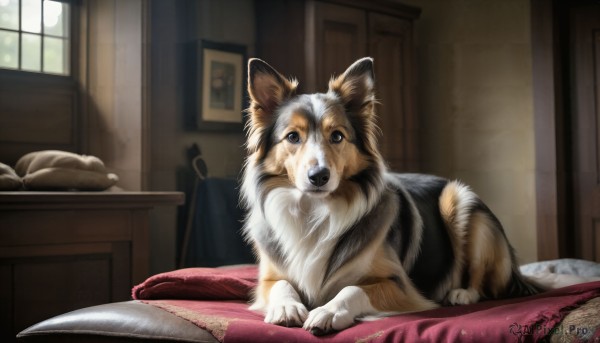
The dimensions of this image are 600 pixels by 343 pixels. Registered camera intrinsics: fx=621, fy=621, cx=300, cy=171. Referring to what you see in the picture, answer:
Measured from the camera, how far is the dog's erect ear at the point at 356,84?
6.87 ft

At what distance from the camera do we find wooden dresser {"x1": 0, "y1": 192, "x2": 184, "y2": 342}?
2551 millimetres

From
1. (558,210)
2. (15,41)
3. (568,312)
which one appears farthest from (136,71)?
(558,210)

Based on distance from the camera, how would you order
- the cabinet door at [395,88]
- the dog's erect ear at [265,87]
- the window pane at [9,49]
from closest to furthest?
the dog's erect ear at [265,87] < the window pane at [9,49] < the cabinet door at [395,88]

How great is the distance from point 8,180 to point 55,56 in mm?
1008

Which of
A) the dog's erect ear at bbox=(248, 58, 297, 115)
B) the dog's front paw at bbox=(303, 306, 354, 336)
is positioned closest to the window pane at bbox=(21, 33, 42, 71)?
the dog's erect ear at bbox=(248, 58, 297, 115)

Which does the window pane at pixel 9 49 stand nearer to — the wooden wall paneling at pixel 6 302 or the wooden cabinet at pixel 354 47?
the wooden wall paneling at pixel 6 302

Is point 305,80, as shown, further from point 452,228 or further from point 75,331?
point 75,331

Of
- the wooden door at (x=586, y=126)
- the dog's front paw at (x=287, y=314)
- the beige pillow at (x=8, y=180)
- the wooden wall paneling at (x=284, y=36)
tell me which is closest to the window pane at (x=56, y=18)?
the beige pillow at (x=8, y=180)

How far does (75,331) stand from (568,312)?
1.44 meters

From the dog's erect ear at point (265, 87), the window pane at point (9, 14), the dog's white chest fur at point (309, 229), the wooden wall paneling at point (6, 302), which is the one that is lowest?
the wooden wall paneling at point (6, 302)

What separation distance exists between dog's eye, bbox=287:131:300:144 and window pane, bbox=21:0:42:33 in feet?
6.81

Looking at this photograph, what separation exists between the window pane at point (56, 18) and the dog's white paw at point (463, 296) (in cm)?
258

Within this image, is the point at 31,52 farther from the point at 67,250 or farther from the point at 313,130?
the point at 313,130

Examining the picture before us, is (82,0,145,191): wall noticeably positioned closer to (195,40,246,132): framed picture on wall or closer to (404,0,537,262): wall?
(195,40,246,132): framed picture on wall
